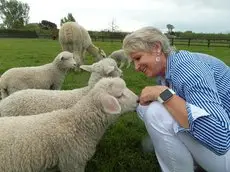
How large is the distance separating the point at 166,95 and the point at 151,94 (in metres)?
0.16

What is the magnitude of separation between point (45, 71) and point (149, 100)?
420 cm

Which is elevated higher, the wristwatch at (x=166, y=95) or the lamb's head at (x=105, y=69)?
the wristwatch at (x=166, y=95)

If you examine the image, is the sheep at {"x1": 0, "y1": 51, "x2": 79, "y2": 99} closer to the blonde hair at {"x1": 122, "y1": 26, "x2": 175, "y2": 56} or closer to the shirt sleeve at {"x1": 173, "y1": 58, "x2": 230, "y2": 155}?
the blonde hair at {"x1": 122, "y1": 26, "x2": 175, "y2": 56}

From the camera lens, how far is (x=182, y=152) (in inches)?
112

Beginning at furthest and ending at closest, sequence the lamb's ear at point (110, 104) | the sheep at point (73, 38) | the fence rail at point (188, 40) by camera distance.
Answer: the fence rail at point (188, 40) < the sheep at point (73, 38) < the lamb's ear at point (110, 104)

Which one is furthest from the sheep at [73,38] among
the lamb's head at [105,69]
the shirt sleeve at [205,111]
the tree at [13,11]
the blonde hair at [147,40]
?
the tree at [13,11]

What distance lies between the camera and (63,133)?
A: 10.9 feet

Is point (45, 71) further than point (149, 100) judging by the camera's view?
Yes

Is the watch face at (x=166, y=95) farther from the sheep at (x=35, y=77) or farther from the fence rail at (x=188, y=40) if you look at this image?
the fence rail at (x=188, y=40)

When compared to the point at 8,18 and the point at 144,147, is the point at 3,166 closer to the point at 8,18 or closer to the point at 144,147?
the point at 144,147

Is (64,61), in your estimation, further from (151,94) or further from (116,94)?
(151,94)

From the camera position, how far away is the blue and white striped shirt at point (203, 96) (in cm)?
258

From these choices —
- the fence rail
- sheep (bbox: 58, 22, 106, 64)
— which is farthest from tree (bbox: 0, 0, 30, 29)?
sheep (bbox: 58, 22, 106, 64)

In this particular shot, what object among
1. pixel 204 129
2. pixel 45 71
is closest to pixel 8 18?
A: pixel 45 71
